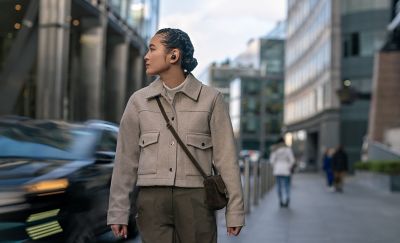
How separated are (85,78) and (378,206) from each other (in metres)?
14.7

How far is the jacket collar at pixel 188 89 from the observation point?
3.03 m

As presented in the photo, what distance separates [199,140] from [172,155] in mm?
164

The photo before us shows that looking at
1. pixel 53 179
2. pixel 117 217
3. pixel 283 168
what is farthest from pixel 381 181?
pixel 117 217


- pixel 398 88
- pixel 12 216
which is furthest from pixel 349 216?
pixel 398 88

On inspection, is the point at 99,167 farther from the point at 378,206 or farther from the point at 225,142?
the point at 378,206

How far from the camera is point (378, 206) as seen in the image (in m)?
14.0

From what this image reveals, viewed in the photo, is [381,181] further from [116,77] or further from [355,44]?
[355,44]

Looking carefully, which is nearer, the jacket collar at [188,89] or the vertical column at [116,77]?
the jacket collar at [188,89]

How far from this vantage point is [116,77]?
28891 millimetres

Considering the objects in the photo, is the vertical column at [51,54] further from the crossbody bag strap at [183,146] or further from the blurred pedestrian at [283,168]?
the crossbody bag strap at [183,146]

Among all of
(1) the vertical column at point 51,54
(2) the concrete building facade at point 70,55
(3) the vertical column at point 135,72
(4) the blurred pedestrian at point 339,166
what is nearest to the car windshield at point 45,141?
(2) the concrete building facade at point 70,55

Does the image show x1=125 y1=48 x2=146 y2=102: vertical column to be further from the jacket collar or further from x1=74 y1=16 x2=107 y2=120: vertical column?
the jacket collar

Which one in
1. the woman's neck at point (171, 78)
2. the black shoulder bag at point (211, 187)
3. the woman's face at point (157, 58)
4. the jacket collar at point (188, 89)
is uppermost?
the woman's face at point (157, 58)

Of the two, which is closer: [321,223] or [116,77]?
[321,223]
